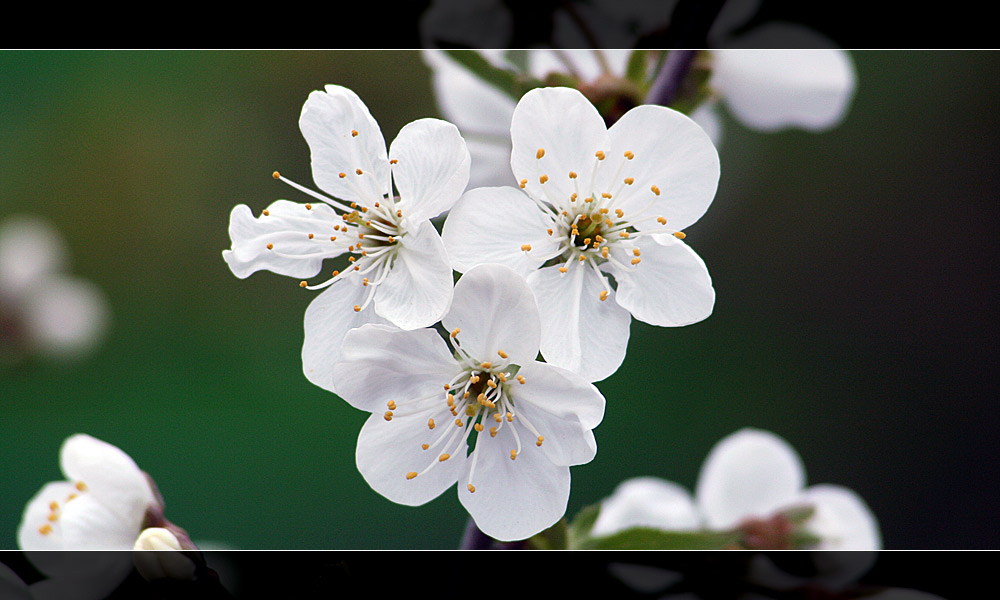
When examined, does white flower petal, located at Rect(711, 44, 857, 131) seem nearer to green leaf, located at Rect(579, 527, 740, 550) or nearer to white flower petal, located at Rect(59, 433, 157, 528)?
green leaf, located at Rect(579, 527, 740, 550)

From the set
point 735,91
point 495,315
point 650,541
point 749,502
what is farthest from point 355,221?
point 749,502

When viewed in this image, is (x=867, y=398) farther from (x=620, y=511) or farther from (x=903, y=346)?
(x=620, y=511)

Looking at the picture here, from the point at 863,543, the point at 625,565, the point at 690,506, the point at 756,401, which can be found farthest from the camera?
the point at 756,401

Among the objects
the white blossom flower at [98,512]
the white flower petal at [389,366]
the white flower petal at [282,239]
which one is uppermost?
the white flower petal at [282,239]

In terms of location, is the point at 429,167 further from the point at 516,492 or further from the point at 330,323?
the point at 516,492

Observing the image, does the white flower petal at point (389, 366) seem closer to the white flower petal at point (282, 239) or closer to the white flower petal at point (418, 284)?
the white flower petal at point (418, 284)

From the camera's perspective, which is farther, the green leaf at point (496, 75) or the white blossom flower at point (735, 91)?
the white blossom flower at point (735, 91)

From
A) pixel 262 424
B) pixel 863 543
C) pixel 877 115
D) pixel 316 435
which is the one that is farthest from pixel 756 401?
pixel 262 424

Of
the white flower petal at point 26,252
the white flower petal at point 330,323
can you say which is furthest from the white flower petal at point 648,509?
the white flower petal at point 26,252
